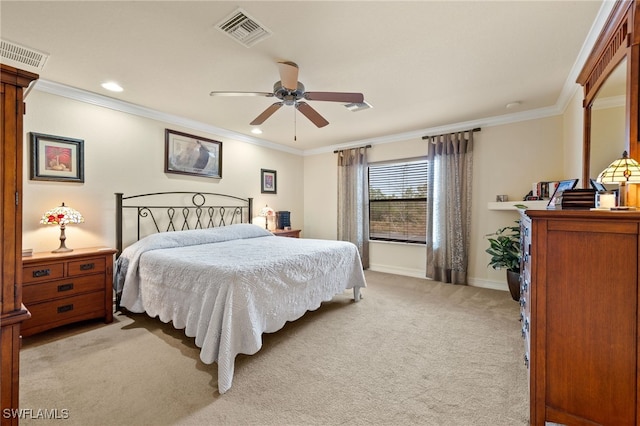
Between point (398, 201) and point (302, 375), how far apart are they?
3695mm

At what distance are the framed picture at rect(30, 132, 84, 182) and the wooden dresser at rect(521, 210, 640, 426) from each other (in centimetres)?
414

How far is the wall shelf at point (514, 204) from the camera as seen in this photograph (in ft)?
11.0

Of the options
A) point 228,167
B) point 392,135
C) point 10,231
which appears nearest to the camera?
point 10,231

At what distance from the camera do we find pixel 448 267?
4266mm

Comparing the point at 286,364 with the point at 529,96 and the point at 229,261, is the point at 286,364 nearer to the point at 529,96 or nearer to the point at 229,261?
the point at 229,261

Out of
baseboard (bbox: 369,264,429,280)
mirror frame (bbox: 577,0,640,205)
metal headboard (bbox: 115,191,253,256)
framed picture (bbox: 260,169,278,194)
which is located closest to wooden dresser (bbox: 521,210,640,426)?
mirror frame (bbox: 577,0,640,205)

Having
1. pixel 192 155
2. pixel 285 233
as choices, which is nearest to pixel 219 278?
pixel 192 155

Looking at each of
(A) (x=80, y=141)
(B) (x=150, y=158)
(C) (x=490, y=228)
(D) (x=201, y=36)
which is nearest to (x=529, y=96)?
(C) (x=490, y=228)

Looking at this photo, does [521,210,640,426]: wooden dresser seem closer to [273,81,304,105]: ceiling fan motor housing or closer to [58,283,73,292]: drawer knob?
[273,81,304,105]: ceiling fan motor housing

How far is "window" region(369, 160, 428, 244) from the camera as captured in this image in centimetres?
476

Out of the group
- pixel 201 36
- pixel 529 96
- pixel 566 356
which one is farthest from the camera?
pixel 529 96

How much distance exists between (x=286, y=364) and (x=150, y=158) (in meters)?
3.18

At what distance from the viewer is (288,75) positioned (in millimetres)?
2221

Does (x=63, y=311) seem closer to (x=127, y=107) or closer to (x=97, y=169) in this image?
(x=97, y=169)
